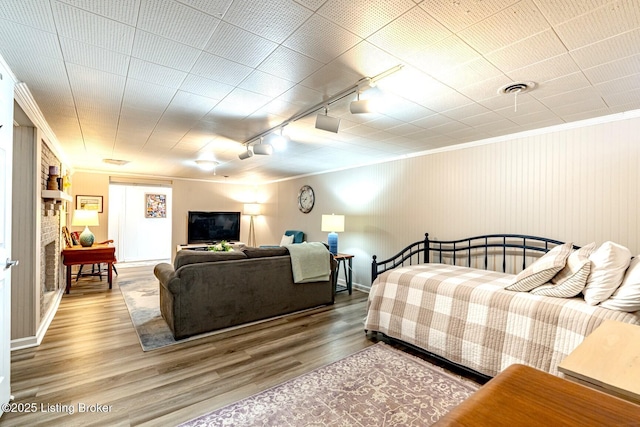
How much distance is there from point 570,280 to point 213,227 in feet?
24.5

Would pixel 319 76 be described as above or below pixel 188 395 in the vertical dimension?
above

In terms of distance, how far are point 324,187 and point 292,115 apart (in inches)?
125

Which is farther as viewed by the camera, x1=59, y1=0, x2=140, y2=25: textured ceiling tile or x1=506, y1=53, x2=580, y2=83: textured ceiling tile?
x1=506, y1=53, x2=580, y2=83: textured ceiling tile

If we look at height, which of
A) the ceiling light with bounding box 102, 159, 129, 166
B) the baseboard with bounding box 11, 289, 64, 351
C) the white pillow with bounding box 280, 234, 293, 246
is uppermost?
the ceiling light with bounding box 102, 159, 129, 166

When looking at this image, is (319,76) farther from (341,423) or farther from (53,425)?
(53,425)

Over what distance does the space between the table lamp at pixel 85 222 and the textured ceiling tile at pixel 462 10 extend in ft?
Answer: 19.7

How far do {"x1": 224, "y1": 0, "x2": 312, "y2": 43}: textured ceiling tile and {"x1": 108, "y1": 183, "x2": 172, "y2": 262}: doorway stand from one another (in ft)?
23.0

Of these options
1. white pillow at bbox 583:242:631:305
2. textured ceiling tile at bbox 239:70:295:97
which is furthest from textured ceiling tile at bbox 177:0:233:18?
white pillow at bbox 583:242:631:305

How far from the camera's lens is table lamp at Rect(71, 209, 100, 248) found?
16.6 ft

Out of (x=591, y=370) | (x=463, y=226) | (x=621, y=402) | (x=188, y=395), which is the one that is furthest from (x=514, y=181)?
(x=188, y=395)

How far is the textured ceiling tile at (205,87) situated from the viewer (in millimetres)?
2225

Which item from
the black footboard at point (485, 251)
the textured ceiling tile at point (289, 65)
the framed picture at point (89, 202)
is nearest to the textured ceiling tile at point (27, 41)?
the textured ceiling tile at point (289, 65)

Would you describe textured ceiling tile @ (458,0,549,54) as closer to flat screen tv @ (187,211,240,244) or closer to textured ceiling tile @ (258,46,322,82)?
textured ceiling tile @ (258,46,322,82)

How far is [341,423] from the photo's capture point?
1.83 m
